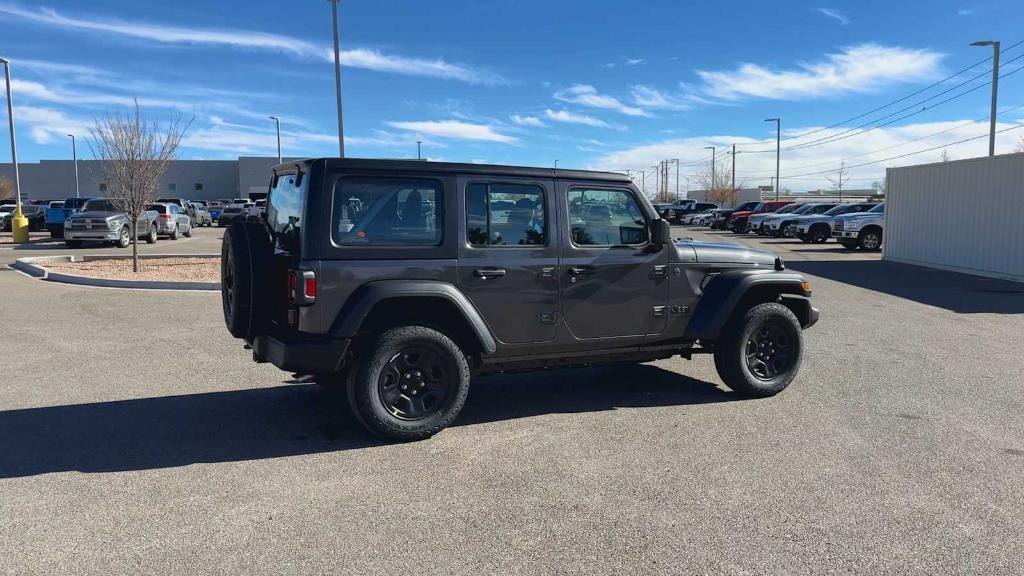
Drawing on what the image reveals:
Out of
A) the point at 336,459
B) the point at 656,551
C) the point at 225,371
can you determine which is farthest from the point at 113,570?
the point at 225,371

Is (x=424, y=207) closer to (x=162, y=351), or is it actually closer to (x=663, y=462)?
(x=663, y=462)

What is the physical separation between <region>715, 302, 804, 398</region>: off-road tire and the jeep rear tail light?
340 cm

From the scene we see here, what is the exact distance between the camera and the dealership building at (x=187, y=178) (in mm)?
75438

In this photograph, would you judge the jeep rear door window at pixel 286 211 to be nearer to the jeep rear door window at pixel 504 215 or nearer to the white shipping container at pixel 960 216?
the jeep rear door window at pixel 504 215

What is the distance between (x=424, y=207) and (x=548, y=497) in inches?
84.0

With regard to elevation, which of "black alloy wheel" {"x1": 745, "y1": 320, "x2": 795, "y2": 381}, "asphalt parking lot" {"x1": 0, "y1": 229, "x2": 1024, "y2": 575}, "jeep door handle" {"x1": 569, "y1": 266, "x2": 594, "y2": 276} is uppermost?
"jeep door handle" {"x1": 569, "y1": 266, "x2": 594, "y2": 276}

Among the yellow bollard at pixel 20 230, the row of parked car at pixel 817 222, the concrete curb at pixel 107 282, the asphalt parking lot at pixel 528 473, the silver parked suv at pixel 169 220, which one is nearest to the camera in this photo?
the asphalt parking lot at pixel 528 473

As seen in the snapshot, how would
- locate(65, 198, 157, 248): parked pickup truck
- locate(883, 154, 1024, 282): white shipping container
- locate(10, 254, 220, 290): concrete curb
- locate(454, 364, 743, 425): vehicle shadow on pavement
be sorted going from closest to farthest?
locate(454, 364, 743, 425): vehicle shadow on pavement, locate(10, 254, 220, 290): concrete curb, locate(883, 154, 1024, 282): white shipping container, locate(65, 198, 157, 248): parked pickup truck

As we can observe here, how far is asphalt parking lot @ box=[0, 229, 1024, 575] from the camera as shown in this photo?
3.45m

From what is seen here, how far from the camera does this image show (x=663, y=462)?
15.3 feet

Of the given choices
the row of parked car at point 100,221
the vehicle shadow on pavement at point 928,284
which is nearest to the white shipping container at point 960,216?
the vehicle shadow on pavement at point 928,284

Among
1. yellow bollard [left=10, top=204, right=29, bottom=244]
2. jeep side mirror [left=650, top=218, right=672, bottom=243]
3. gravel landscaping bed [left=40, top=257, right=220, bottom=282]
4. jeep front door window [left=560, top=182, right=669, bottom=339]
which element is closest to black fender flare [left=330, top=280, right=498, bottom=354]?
jeep front door window [left=560, top=182, right=669, bottom=339]

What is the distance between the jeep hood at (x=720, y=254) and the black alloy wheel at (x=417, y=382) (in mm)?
2188

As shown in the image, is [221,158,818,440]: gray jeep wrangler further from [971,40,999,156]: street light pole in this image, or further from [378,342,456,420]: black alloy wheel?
[971,40,999,156]: street light pole
